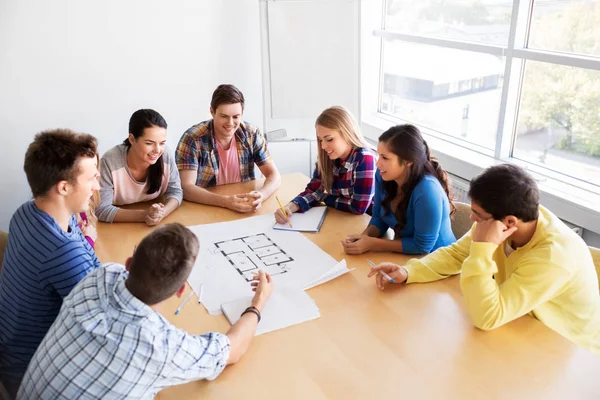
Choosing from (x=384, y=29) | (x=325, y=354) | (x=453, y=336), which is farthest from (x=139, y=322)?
(x=384, y=29)

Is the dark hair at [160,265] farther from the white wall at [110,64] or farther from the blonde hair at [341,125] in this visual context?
the white wall at [110,64]

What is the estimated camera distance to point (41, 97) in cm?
322

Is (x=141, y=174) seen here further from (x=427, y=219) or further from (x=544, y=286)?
(x=544, y=286)

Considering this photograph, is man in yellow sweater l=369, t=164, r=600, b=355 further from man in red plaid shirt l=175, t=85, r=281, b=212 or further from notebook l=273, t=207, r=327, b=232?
man in red plaid shirt l=175, t=85, r=281, b=212

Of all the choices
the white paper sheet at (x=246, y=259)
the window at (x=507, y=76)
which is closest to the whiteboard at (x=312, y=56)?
the window at (x=507, y=76)

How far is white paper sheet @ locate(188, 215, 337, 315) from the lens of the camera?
1.68 meters

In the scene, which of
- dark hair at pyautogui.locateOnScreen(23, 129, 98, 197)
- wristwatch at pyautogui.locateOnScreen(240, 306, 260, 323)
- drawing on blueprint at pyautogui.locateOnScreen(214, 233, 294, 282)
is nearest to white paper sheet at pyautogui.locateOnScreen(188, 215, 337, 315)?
drawing on blueprint at pyautogui.locateOnScreen(214, 233, 294, 282)

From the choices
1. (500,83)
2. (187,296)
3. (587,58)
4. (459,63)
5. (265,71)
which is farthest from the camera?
(265,71)

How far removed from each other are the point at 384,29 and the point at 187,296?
3.01 m

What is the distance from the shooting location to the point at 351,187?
229 cm

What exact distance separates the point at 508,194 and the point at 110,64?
2.77 m

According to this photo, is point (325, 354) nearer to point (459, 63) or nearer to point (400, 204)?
point (400, 204)

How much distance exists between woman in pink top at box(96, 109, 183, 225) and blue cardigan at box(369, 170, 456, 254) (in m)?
1.03

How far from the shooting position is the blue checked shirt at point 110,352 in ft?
3.66
